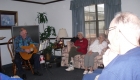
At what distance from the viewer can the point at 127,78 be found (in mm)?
690

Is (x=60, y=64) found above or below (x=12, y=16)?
below

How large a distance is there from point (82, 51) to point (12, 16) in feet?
9.38

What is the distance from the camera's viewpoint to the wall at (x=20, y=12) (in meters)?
5.13

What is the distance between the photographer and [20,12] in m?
5.67

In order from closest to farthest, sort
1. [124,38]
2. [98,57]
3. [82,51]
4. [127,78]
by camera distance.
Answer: [127,78] < [124,38] < [98,57] < [82,51]

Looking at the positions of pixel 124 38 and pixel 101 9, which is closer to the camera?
pixel 124 38

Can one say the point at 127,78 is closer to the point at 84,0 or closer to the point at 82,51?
the point at 82,51

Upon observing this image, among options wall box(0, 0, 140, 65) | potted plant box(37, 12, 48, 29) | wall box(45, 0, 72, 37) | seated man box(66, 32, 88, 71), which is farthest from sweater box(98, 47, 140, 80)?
potted plant box(37, 12, 48, 29)

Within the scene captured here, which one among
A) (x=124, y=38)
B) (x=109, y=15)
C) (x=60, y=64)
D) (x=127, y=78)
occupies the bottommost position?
(x=60, y=64)

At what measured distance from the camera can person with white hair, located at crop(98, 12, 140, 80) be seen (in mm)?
701

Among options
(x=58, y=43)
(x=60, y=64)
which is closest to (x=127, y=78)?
(x=60, y=64)

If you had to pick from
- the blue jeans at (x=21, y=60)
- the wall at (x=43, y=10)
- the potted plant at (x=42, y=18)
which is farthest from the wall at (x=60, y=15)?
the blue jeans at (x=21, y=60)

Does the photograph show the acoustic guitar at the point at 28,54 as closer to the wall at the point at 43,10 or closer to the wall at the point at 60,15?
the wall at the point at 43,10

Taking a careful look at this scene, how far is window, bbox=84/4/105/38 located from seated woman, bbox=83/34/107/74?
1.21 meters
